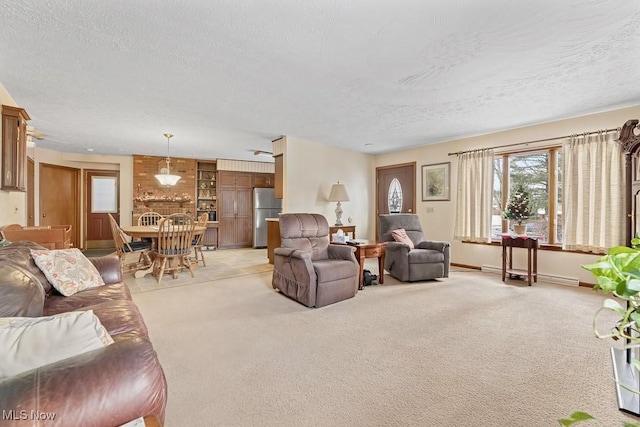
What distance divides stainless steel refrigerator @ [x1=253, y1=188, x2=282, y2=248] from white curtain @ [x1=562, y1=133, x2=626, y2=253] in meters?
5.94

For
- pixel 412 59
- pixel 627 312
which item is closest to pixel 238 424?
pixel 627 312

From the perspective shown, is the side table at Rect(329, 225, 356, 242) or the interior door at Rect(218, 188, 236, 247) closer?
the side table at Rect(329, 225, 356, 242)

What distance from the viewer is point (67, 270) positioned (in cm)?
A: 223

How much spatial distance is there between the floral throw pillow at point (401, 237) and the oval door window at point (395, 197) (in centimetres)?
199

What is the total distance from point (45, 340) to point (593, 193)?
553 cm

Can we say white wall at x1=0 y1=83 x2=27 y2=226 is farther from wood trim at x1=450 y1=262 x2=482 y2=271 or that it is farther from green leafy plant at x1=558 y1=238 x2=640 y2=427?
wood trim at x1=450 y1=262 x2=482 y2=271

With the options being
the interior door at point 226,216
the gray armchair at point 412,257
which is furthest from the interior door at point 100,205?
the gray armchair at point 412,257

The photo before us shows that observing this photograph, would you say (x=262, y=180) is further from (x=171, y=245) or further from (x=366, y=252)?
(x=366, y=252)

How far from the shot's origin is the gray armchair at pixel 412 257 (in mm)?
4309

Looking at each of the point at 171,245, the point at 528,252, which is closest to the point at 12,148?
the point at 171,245

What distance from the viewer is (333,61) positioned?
8.77ft

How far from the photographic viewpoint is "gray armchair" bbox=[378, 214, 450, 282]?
4.31 m

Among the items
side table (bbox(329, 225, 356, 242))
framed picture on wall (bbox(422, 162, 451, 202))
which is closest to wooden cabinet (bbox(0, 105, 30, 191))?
side table (bbox(329, 225, 356, 242))

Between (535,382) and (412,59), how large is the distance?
2.61 metres
